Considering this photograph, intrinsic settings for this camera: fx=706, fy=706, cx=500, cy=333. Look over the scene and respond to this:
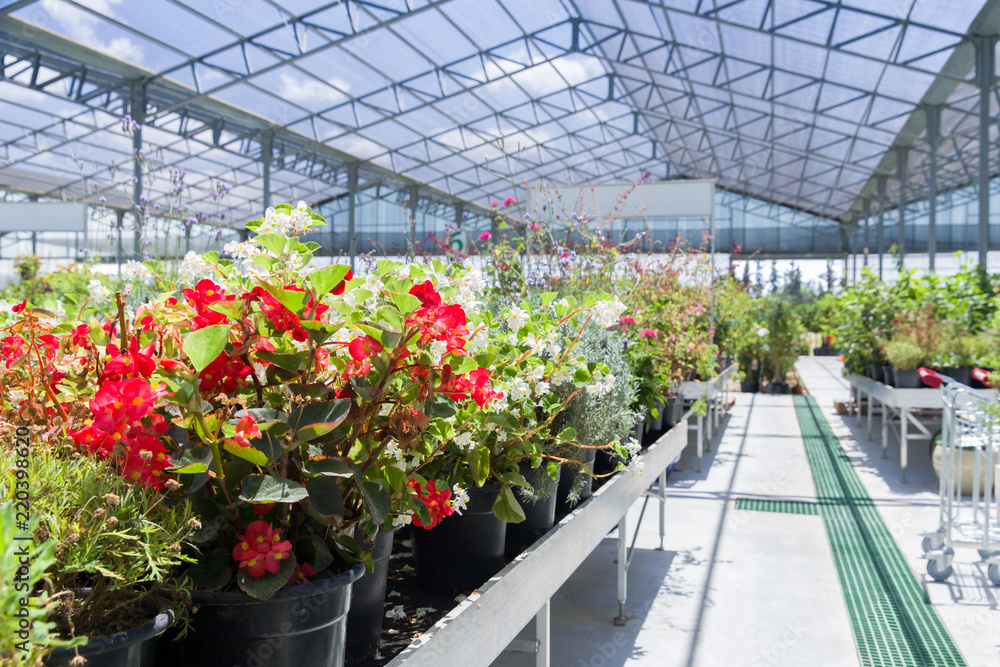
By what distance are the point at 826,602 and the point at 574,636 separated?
1.10 metres

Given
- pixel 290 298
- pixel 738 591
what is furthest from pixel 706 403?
pixel 290 298

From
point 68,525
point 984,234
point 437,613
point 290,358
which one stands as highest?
point 984,234

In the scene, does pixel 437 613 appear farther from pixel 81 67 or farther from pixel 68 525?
pixel 81 67

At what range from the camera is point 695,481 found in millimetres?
5008

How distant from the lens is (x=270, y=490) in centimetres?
82

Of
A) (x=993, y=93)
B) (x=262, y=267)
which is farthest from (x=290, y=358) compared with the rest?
(x=993, y=93)

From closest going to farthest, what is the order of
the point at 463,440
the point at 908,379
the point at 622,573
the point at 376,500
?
1. the point at 376,500
2. the point at 463,440
3. the point at 622,573
4. the point at 908,379

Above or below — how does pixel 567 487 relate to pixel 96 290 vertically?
below

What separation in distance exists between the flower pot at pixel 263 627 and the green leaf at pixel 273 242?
44cm

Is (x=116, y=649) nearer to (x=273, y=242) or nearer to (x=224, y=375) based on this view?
(x=224, y=375)

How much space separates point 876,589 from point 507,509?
8.00 ft

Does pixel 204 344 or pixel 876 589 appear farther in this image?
pixel 876 589

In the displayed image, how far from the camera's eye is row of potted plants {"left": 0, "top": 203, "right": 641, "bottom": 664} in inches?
29.3

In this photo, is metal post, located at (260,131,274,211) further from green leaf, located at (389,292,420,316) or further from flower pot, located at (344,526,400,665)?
green leaf, located at (389,292,420,316)
